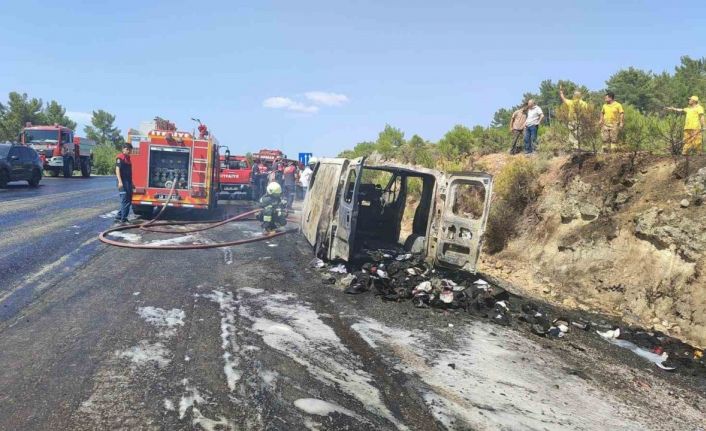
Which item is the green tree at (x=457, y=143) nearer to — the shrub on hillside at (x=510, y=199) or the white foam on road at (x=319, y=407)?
the shrub on hillside at (x=510, y=199)

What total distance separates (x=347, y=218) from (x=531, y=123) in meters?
6.96

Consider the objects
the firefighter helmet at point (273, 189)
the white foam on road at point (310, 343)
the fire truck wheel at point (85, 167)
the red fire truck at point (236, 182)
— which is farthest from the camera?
the fire truck wheel at point (85, 167)

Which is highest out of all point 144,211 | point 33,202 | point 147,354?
point 144,211

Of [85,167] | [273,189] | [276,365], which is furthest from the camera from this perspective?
[85,167]

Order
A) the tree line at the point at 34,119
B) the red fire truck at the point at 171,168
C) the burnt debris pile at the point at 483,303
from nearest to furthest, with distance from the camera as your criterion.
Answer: the burnt debris pile at the point at 483,303
the red fire truck at the point at 171,168
the tree line at the point at 34,119

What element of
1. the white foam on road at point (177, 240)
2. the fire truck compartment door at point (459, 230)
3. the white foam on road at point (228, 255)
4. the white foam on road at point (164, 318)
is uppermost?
the fire truck compartment door at point (459, 230)

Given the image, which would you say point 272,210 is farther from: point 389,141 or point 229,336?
point 389,141

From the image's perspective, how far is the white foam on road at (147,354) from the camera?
4.06 m

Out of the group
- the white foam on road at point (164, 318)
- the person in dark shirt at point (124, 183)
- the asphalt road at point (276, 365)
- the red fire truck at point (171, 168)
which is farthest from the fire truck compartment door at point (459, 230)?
the person in dark shirt at point (124, 183)

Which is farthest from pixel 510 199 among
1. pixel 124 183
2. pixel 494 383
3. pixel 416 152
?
pixel 416 152

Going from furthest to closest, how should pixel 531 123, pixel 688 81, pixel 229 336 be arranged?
pixel 688 81, pixel 531 123, pixel 229 336

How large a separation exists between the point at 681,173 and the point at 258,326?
687 cm

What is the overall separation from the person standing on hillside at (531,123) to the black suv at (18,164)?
18.9 metres

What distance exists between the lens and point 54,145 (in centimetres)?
2548
